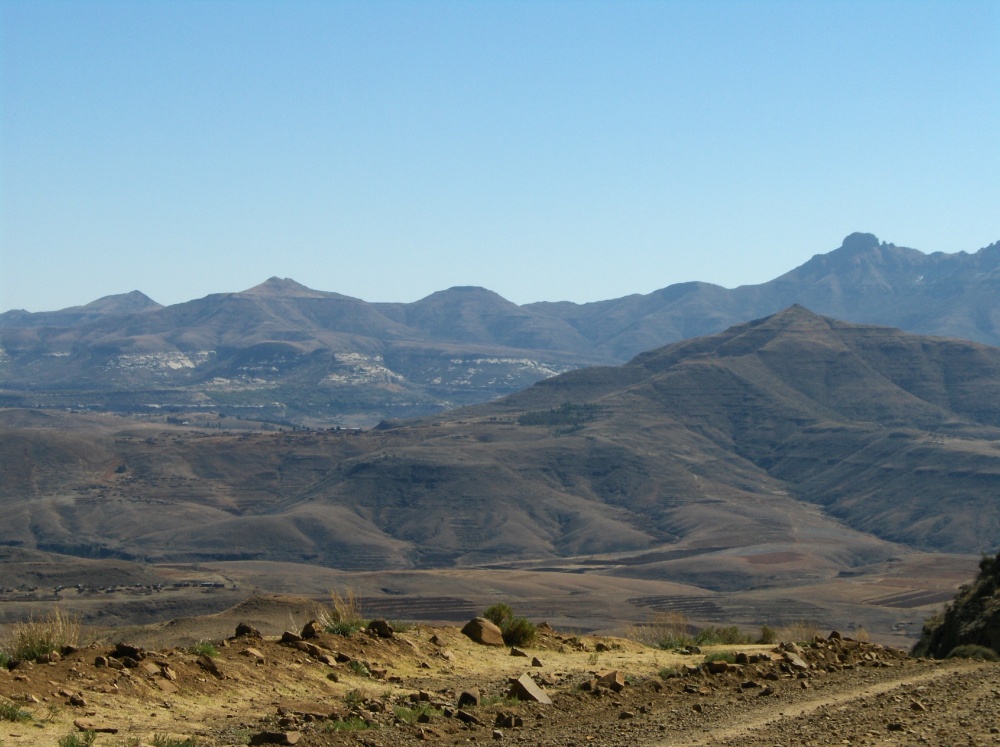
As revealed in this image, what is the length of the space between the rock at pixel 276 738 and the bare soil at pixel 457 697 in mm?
75

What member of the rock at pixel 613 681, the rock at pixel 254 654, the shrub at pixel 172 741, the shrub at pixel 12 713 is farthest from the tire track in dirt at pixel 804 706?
the shrub at pixel 12 713

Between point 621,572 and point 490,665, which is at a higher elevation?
point 490,665

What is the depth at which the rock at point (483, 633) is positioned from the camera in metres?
21.5

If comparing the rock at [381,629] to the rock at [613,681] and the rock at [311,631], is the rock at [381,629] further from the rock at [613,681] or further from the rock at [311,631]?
the rock at [613,681]

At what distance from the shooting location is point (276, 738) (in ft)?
44.6

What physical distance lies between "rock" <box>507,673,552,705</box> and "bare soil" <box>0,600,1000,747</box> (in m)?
0.17

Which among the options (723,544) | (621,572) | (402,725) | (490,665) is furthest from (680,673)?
(723,544)

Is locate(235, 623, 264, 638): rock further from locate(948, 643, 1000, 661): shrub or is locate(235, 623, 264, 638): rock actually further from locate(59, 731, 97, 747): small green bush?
locate(948, 643, 1000, 661): shrub

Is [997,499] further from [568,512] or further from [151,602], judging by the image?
[151,602]

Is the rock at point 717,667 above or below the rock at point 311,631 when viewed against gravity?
below

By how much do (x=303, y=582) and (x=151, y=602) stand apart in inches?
1325

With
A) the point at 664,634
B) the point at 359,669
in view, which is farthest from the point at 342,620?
the point at 664,634

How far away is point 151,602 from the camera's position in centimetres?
10888

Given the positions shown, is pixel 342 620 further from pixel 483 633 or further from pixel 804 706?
pixel 804 706
